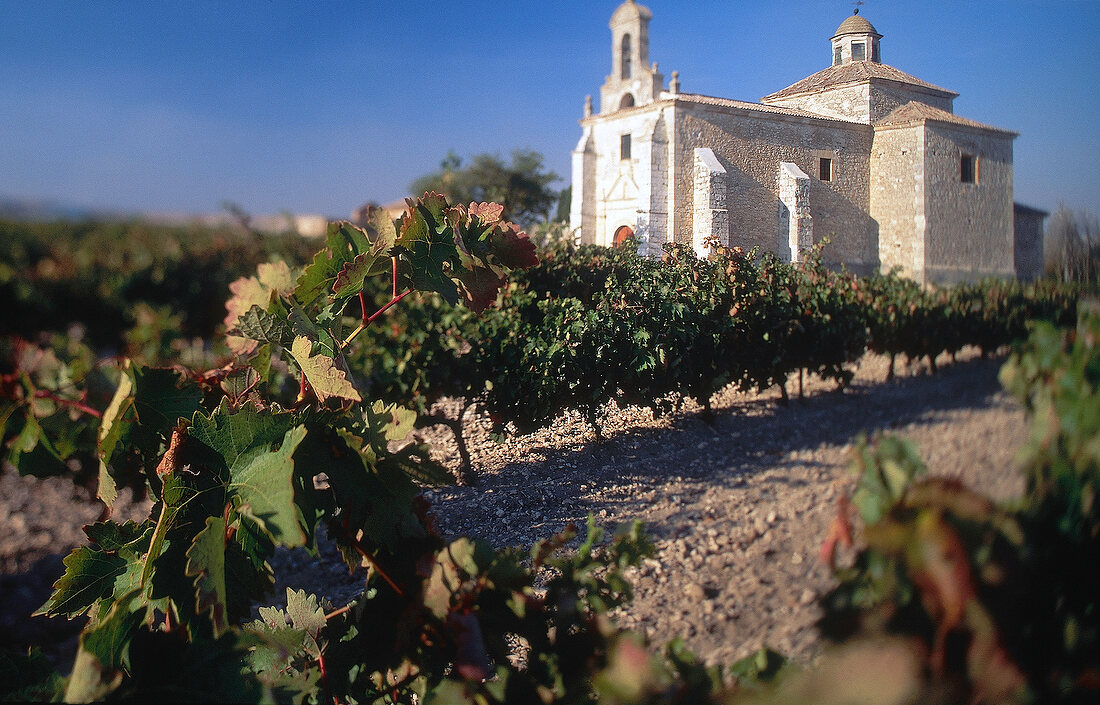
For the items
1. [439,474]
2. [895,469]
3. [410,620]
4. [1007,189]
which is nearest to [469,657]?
[410,620]

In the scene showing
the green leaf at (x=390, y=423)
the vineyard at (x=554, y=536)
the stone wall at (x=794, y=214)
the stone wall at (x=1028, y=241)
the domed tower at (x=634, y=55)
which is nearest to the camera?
the vineyard at (x=554, y=536)

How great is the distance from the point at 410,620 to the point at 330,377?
0.56 m

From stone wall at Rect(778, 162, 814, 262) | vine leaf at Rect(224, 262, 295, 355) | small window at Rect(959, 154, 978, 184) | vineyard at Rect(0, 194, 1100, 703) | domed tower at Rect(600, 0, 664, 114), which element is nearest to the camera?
vineyard at Rect(0, 194, 1100, 703)

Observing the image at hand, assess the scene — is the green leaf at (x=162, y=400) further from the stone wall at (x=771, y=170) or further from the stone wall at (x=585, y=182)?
the stone wall at (x=771, y=170)

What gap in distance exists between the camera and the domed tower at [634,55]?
1.33 m

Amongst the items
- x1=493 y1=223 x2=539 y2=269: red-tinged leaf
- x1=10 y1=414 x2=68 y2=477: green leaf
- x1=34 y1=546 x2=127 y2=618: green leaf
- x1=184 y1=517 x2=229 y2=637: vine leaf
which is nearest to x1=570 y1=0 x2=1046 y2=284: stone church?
x1=493 y1=223 x2=539 y2=269: red-tinged leaf

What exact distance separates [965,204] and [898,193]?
0.10 metres

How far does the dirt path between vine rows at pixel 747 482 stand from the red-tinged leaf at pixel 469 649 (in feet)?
0.87

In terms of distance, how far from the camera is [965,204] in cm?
108

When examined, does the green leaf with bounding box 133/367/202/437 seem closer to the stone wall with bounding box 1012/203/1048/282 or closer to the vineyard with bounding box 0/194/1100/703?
the vineyard with bounding box 0/194/1100/703

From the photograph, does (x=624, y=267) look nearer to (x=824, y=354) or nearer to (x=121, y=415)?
(x=824, y=354)

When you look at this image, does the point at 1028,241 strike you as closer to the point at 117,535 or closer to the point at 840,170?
the point at 840,170

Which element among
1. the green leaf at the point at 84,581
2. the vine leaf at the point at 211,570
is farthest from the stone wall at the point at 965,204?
the green leaf at the point at 84,581

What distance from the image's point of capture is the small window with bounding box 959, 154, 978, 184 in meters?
1.06
